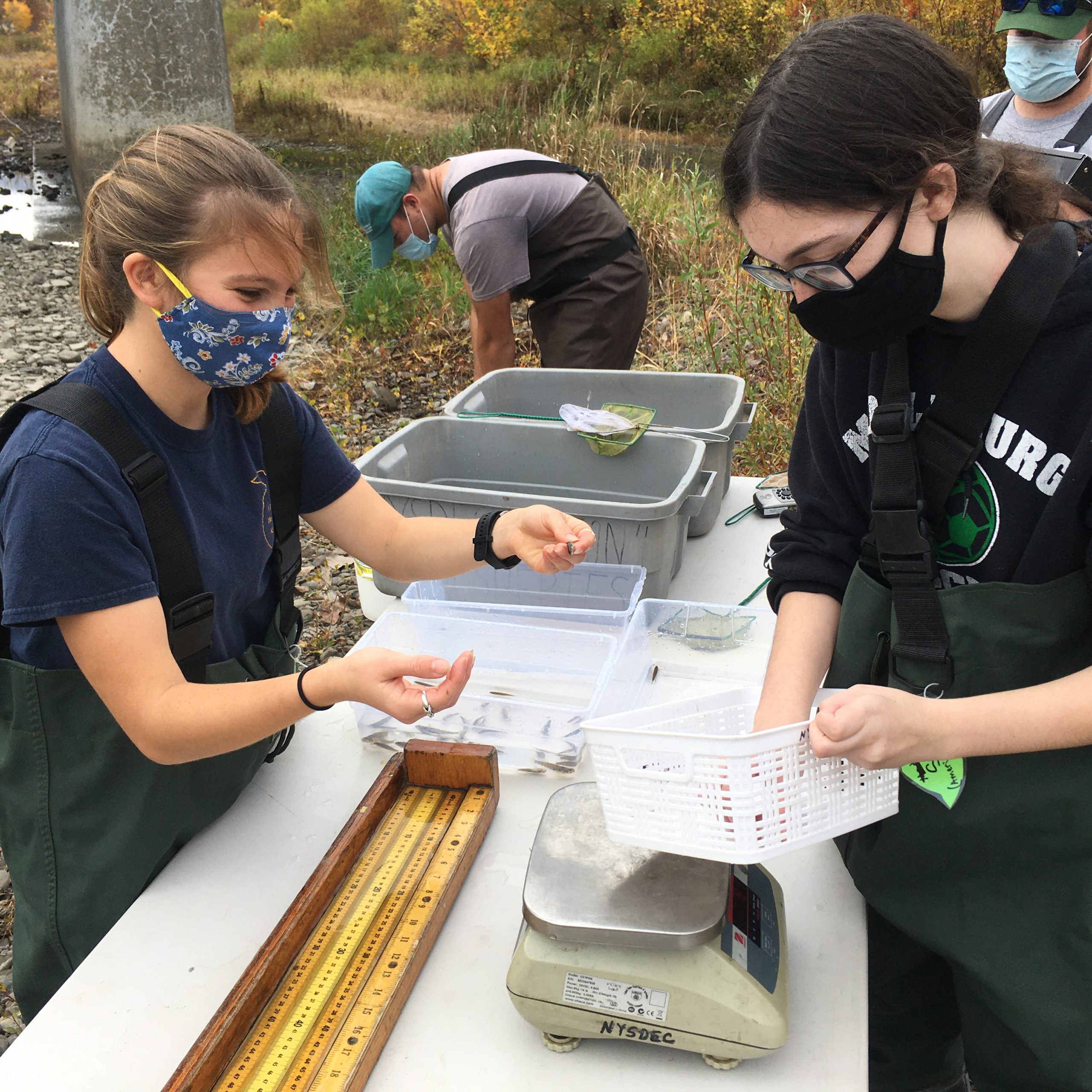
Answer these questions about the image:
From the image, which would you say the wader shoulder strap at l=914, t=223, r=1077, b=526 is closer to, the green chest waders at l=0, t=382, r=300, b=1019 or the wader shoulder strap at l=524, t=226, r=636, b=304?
the green chest waders at l=0, t=382, r=300, b=1019

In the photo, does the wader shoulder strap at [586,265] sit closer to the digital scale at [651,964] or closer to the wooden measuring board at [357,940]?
the wooden measuring board at [357,940]

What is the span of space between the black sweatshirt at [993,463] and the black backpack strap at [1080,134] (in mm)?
2203

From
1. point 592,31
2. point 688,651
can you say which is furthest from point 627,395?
point 592,31

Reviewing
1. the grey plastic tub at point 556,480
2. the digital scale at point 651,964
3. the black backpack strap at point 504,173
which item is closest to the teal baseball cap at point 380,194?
the black backpack strap at point 504,173

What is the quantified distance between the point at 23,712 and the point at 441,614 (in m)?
0.84

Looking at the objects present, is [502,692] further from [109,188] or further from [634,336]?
[634,336]

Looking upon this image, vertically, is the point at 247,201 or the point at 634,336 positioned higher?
the point at 247,201

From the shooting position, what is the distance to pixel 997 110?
3.30 m

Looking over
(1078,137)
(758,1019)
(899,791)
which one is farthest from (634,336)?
(758,1019)

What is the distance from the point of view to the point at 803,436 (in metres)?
1.51

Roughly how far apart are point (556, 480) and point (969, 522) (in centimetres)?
149

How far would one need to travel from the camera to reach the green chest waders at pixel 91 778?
1396 mm

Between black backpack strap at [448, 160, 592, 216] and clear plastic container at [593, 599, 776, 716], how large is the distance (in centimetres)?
240

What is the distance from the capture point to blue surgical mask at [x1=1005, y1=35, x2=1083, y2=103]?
300cm
